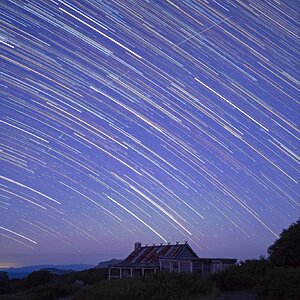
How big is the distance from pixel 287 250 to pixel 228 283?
4115 millimetres

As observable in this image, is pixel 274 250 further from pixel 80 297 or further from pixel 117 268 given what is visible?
pixel 117 268

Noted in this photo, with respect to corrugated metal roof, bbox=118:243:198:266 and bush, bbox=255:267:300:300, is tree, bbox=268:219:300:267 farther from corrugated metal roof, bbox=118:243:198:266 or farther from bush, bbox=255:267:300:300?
corrugated metal roof, bbox=118:243:198:266

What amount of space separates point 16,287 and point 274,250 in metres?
28.4

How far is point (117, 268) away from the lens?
38.8m

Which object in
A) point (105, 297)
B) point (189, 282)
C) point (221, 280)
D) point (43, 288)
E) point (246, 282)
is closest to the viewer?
point (105, 297)

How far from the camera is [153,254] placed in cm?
3731

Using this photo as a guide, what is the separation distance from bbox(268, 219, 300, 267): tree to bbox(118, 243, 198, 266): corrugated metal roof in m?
→ 9.78

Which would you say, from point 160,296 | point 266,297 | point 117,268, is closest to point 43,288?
point 117,268

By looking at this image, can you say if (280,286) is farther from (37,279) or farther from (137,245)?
(37,279)

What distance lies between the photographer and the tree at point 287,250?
24828mm

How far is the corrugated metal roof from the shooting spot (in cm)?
3490

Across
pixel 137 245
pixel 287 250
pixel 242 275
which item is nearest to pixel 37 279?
pixel 137 245

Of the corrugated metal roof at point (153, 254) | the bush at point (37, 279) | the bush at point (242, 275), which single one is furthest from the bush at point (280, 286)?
→ the bush at point (37, 279)

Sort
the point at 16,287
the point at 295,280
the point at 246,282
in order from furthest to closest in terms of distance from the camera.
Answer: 1. the point at 16,287
2. the point at 246,282
3. the point at 295,280
